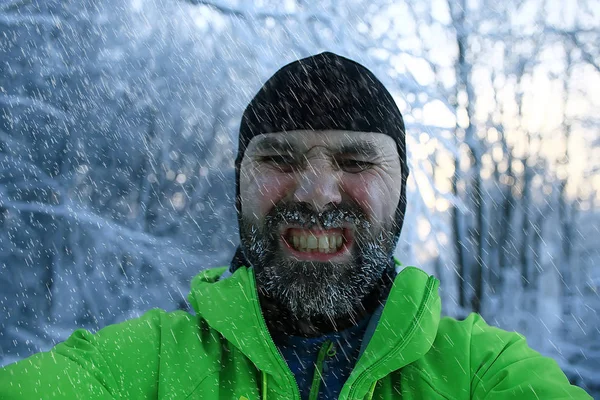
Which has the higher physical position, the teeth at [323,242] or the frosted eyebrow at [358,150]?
the frosted eyebrow at [358,150]

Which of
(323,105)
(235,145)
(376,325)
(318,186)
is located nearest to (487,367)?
(376,325)

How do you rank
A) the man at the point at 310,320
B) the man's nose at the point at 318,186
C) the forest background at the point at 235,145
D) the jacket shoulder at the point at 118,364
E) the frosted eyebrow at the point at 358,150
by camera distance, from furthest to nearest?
the forest background at the point at 235,145
the frosted eyebrow at the point at 358,150
the man's nose at the point at 318,186
the man at the point at 310,320
the jacket shoulder at the point at 118,364

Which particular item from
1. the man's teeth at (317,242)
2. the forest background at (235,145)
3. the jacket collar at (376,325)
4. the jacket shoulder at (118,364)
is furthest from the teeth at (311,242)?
the forest background at (235,145)

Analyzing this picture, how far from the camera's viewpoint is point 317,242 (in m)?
1.76

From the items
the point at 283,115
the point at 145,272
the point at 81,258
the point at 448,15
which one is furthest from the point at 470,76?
the point at 283,115

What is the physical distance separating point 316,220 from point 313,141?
29cm

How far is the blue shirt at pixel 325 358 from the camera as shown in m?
1.60

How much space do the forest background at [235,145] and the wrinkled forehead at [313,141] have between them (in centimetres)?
566

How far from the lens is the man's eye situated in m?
1.81

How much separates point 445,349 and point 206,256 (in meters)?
6.13

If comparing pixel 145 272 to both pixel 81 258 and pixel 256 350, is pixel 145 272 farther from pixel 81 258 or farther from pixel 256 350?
pixel 256 350

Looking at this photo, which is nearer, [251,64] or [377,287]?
[377,287]

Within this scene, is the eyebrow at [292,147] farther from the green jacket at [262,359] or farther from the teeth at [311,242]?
the green jacket at [262,359]

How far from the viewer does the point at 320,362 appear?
1639 millimetres
